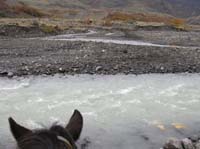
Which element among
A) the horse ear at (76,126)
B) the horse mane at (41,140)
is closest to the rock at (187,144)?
the horse ear at (76,126)

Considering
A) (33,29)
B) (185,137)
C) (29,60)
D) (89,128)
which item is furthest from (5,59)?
A: (33,29)

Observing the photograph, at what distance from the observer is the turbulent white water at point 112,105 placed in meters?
8.72

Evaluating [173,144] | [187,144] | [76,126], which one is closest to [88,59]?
[187,144]

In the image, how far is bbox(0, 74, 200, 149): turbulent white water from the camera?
872 centimetres

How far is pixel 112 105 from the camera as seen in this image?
1100 cm

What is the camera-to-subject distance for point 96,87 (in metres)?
13.0

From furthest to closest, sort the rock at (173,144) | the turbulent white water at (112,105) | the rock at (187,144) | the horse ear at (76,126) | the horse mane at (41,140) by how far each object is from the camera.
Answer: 1. the turbulent white water at (112,105)
2. the rock at (187,144)
3. the rock at (173,144)
4. the horse ear at (76,126)
5. the horse mane at (41,140)

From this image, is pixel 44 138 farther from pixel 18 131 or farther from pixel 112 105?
pixel 112 105

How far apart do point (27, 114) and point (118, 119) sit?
7.01ft

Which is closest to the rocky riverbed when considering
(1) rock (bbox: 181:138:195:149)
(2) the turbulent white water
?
(2) the turbulent white water

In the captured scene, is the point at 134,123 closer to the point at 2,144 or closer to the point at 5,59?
the point at 2,144

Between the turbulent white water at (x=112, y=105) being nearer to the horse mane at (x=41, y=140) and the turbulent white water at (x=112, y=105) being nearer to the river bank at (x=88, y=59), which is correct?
the river bank at (x=88, y=59)

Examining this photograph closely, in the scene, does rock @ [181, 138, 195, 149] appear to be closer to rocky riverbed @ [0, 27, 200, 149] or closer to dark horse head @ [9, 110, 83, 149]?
dark horse head @ [9, 110, 83, 149]

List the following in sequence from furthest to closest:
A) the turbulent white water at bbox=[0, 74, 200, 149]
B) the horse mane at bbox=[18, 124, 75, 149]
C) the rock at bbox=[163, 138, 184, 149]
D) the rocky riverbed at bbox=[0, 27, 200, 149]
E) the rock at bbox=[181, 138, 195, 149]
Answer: the rocky riverbed at bbox=[0, 27, 200, 149], the turbulent white water at bbox=[0, 74, 200, 149], the rock at bbox=[181, 138, 195, 149], the rock at bbox=[163, 138, 184, 149], the horse mane at bbox=[18, 124, 75, 149]
